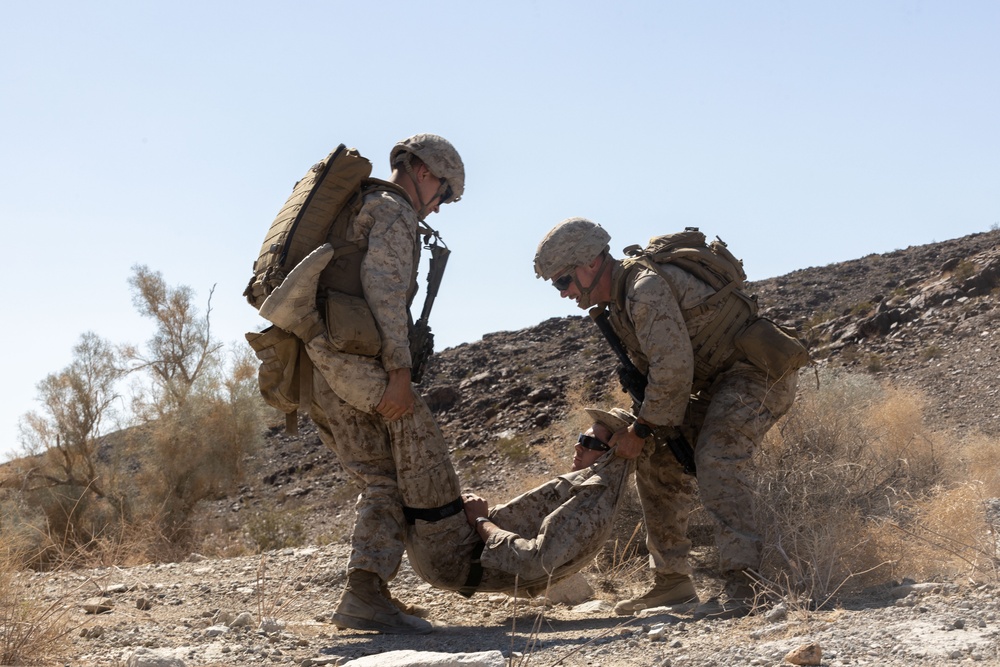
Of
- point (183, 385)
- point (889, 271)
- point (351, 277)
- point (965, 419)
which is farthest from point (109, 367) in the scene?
point (889, 271)

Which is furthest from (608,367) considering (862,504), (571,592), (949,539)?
(949,539)

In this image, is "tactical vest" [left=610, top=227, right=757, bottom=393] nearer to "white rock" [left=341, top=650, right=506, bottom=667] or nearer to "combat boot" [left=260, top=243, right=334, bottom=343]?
"combat boot" [left=260, top=243, right=334, bottom=343]

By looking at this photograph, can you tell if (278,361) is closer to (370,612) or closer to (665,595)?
(370,612)

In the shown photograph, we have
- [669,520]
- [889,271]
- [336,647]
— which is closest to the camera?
[336,647]

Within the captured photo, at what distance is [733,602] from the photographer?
4.57 m

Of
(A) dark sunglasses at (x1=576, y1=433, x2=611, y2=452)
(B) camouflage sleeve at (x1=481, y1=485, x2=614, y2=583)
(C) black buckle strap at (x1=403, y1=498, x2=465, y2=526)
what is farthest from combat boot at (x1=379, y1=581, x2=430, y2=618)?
(A) dark sunglasses at (x1=576, y1=433, x2=611, y2=452)

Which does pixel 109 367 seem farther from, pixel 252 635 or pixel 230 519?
pixel 252 635

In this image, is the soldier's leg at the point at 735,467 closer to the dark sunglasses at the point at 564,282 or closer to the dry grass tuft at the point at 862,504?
the dry grass tuft at the point at 862,504

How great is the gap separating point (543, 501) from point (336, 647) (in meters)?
1.44

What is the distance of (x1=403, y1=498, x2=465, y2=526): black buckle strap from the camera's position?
198 inches

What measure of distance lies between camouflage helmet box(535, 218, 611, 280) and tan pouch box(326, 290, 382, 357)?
1127 millimetres

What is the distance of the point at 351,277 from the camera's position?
197 inches

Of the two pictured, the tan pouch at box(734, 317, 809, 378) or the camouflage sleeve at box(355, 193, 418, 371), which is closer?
the camouflage sleeve at box(355, 193, 418, 371)

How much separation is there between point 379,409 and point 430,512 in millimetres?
634
